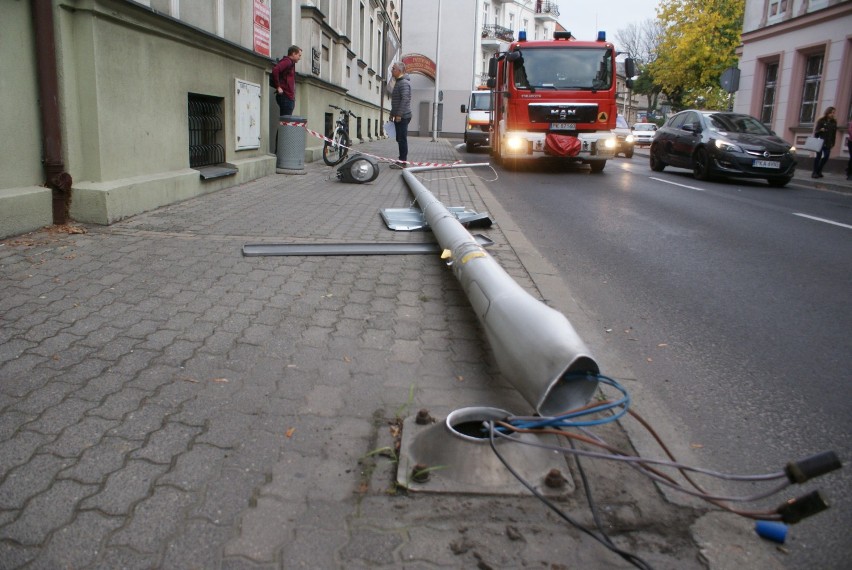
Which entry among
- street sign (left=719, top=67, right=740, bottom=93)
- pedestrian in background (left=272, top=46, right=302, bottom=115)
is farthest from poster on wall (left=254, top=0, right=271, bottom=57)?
street sign (left=719, top=67, right=740, bottom=93)

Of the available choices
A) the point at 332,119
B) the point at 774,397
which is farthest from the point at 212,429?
the point at 332,119

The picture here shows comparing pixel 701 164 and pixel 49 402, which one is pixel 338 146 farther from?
pixel 49 402

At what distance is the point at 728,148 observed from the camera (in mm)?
15555

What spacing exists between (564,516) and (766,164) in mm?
15182

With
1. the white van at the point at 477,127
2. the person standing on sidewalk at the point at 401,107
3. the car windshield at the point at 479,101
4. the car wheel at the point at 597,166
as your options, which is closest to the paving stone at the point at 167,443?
the person standing on sidewalk at the point at 401,107

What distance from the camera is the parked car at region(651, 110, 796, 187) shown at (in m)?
15.4

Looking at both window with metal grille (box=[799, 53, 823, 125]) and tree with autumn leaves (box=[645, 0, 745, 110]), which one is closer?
window with metal grille (box=[799, 53, 823, 125])

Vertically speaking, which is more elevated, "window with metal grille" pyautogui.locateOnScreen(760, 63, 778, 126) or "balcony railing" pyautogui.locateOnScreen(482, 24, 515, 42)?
"balcony railing" pyautogui.locateOnScreen(482, 24, 515, 42)

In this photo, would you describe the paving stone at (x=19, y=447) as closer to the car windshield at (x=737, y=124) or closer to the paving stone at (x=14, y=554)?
the paving stone at (x=14, y=554)

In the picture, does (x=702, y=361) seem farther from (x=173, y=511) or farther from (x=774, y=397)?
(x=173, y=511)

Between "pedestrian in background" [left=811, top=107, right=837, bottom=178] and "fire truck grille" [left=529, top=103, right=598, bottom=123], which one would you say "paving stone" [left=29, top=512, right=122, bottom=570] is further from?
"pedestrian in background" [left=811, top=107, right=837, bottom=178]

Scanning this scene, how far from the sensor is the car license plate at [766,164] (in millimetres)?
15344

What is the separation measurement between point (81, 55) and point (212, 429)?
5.34 m

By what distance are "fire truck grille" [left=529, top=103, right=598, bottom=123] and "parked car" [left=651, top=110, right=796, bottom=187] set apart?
2.73 meters
